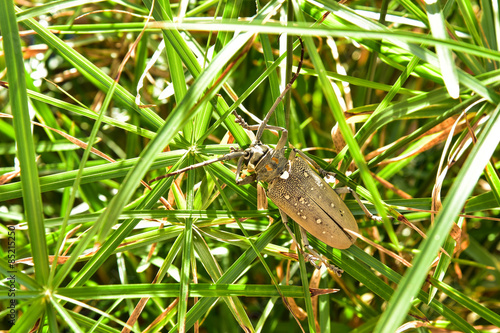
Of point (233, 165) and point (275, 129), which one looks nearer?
point (275, 129)

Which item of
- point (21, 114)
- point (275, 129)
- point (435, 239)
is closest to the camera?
point (435, 239)

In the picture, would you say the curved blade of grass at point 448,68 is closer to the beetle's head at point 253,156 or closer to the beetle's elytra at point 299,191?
the beetle's elytra at point 299,191

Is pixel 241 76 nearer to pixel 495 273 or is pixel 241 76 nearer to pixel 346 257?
pixel 346 257

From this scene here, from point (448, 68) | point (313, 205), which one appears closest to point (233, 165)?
point (313, 205)

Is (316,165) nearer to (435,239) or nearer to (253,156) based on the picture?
(253,156)

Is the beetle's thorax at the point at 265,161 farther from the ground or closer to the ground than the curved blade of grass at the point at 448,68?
farther from the ground

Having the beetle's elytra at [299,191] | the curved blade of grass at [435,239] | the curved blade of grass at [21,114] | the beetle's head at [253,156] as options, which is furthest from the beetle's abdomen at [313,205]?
the curved blade of grass at [21,114]

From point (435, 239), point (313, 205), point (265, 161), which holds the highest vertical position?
point (265, 161)

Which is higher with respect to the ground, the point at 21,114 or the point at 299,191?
the point at 21,114
